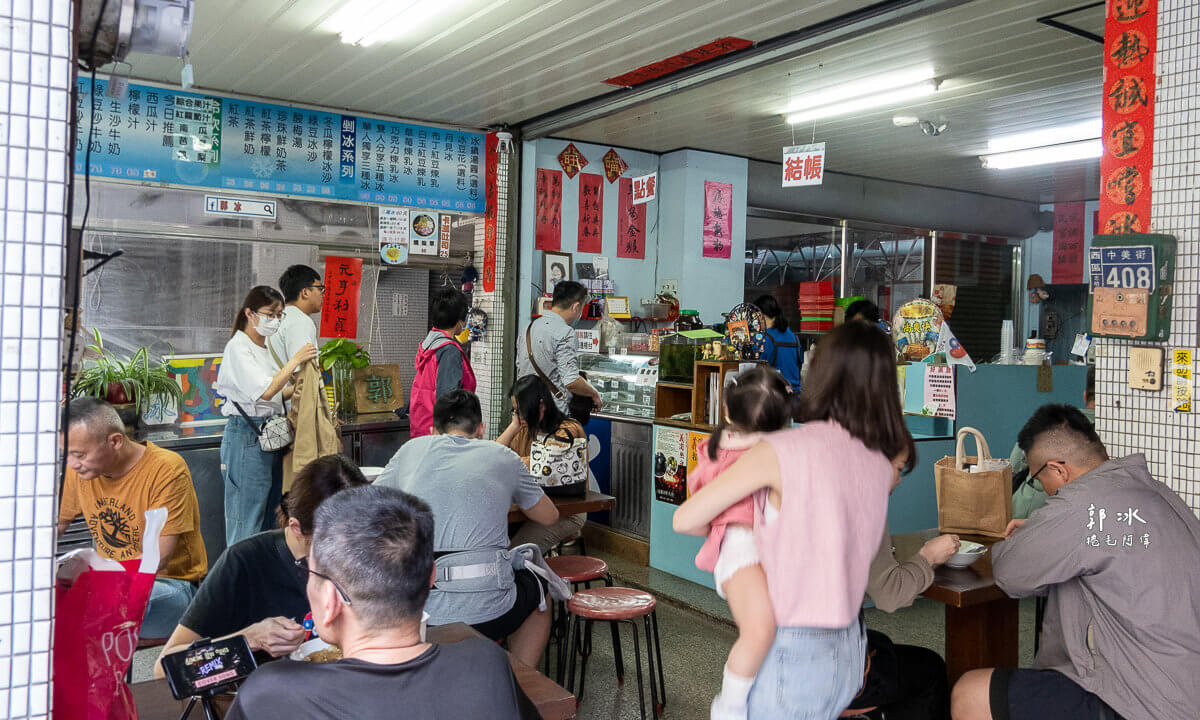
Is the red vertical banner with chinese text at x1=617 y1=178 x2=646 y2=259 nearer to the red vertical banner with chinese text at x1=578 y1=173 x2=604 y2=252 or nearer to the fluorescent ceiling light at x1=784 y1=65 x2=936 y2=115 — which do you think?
the red vertical banner with chinese text at x1=578 y1=173 x2=604 y2=252

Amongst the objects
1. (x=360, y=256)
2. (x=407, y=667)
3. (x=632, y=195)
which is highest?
(x=632, y=195)

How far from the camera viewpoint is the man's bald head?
2527 millimetres

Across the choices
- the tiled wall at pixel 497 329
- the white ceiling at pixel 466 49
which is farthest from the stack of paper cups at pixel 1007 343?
the tiled wall at pixel 497 329

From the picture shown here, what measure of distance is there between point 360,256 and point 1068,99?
5323 mm

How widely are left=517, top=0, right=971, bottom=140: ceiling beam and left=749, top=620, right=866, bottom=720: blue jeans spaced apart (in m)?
3.08

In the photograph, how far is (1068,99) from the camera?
6055 millimetres

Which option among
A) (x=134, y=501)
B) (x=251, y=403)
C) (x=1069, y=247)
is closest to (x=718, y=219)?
(x=1069, y=247)

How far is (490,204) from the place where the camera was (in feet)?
23.0

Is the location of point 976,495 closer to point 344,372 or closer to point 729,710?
point 729,710

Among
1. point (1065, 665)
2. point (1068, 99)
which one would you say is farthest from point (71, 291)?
point (1068, 99)

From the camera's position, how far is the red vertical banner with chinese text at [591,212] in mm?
7527

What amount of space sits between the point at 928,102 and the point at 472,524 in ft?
16.0

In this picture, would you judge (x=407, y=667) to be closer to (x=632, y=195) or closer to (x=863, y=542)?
(x=863, y=542)

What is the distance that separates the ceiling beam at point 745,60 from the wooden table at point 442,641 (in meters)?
3.41
